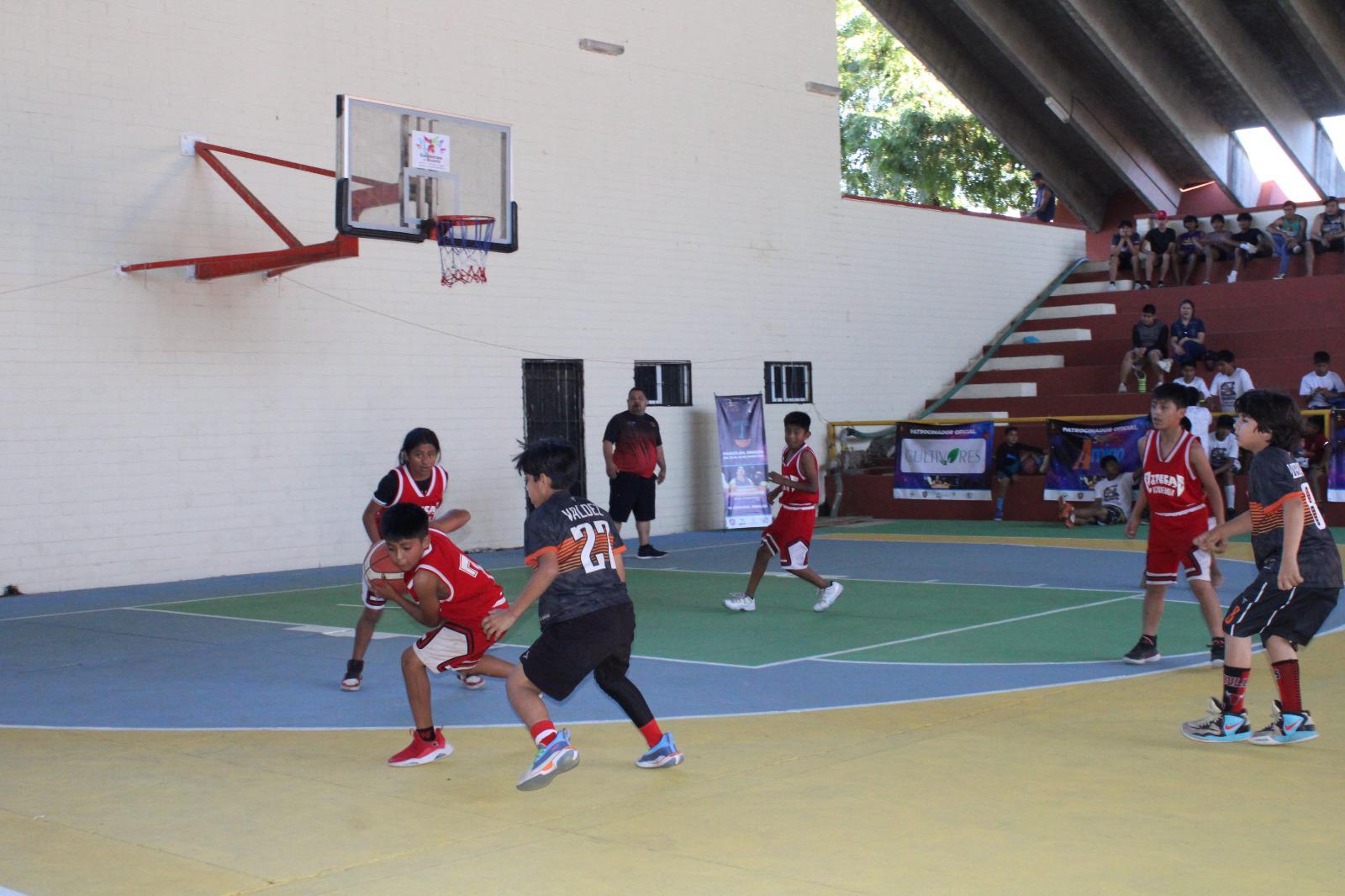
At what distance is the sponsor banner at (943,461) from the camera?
2156 cm

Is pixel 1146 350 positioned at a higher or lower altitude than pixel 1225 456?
higher

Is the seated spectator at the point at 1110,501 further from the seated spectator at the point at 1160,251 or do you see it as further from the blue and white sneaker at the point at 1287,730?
the blue and white sneaker at the point at 1287,730

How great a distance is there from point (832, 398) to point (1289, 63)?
38.8 feet

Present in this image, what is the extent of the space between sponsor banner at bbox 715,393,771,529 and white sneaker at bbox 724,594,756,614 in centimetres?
879

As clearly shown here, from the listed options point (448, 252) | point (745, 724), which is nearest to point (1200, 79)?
point (448, 252)

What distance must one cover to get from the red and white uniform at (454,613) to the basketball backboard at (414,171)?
24.5ft

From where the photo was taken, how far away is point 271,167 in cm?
1667

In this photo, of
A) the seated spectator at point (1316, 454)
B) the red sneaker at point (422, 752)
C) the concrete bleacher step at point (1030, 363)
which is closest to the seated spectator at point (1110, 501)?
the seated spectator at point (1316, 454)

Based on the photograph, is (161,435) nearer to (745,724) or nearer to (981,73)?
(745,724)

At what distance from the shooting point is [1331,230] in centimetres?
2555

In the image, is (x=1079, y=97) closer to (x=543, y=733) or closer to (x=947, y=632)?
(x=947, y=632)

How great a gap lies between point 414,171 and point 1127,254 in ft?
58.7

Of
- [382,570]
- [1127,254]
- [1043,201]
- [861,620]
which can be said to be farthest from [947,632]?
[1043,201]

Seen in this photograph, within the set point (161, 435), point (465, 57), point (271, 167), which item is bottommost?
point (161, 435)
